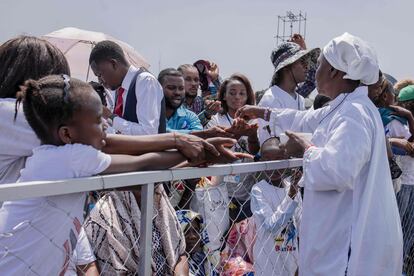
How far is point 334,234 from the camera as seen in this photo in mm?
2457

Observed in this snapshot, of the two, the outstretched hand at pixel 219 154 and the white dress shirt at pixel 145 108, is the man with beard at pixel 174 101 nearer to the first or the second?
the white dress shirt at pixel 145 108

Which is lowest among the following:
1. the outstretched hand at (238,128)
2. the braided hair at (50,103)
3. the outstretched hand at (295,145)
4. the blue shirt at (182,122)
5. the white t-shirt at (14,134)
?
the blue shirt at (182,122)

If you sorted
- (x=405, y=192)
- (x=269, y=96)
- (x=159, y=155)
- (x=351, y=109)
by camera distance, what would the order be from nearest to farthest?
(x=159, y=155) → (x=351, y=109) → (x=269, y=96) → (x=405, y=192)

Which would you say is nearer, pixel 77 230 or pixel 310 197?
pixel 77 230

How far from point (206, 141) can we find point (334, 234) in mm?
830

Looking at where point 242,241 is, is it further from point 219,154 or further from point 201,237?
point 219,154

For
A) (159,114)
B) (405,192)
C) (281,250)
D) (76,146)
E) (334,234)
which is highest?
(76,146)

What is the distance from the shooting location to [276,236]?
10.2 feet

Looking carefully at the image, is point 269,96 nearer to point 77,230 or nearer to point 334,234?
point 334,234

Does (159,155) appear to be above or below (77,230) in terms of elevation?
above

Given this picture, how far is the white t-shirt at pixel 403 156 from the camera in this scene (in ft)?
16.3

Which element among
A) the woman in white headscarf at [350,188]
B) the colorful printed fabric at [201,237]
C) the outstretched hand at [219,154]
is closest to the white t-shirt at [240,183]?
the colorful printed fabric at [201,237]

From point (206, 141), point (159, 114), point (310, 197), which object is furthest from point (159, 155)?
point (159, 114)

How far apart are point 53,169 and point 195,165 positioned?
715 millimetres
